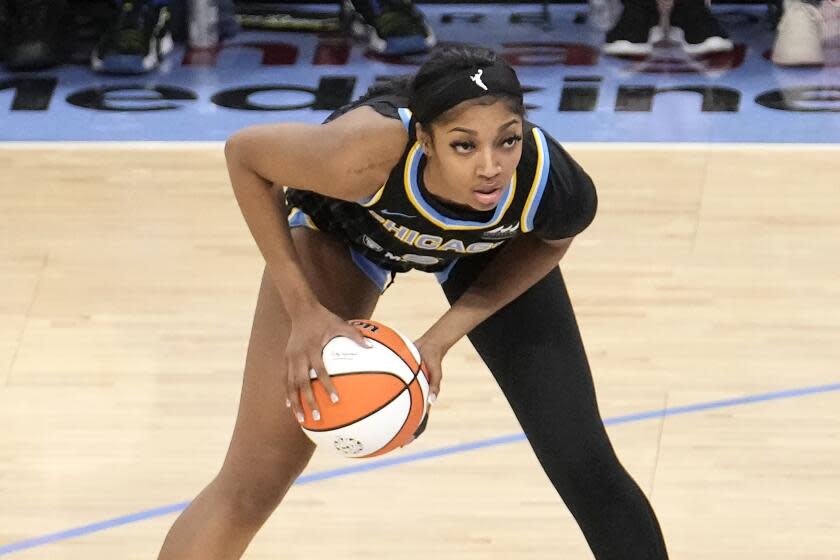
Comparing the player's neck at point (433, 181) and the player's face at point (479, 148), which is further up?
the player's face at point (479, 148)

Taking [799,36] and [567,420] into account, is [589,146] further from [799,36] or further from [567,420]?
[567,420]

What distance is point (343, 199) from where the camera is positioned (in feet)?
11.4

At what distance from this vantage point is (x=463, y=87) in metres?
3.22

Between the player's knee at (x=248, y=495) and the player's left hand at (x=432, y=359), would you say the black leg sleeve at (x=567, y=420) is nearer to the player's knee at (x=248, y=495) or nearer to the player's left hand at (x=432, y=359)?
the player's left hand at (x=432, y=359)

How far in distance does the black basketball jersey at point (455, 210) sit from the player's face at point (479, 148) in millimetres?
109

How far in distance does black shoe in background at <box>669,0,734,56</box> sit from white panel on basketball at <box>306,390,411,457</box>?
16.4 ft

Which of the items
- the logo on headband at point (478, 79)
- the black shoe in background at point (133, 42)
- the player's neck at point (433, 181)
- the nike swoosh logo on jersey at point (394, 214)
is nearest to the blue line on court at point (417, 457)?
the nike swoosh logo on jersey at point (394, 214)

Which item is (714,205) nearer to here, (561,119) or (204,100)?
(561,119)

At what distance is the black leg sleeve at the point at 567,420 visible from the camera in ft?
11.7

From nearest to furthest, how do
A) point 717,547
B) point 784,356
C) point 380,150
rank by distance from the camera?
point 380,150 → point 717,547 → point 784,356

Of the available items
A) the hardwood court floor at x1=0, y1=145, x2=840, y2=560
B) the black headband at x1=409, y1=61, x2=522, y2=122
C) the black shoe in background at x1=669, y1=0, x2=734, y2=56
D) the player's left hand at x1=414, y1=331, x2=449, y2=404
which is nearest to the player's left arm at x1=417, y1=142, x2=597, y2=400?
the player's left hand at x1=414, y1=331, x2=449, y2=404

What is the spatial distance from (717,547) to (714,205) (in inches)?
93.1

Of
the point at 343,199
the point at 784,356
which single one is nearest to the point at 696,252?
the point at 784,356

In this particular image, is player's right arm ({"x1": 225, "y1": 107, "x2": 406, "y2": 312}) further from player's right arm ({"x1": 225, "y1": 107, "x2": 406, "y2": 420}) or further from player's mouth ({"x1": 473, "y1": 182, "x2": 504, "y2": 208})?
player's mouth ({"x1": 473, "y1": 182, "x2": 504, "y2": 208})
